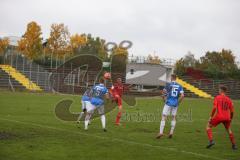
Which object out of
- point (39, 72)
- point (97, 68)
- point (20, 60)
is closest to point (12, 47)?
point (20, 60)

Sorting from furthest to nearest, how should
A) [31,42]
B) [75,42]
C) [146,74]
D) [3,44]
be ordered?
[75,42] < [31,42] < [146,74] < [3,44]

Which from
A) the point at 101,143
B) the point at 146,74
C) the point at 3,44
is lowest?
the point at 101,143

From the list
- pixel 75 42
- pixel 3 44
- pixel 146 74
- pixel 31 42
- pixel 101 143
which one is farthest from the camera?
pixel 75 42

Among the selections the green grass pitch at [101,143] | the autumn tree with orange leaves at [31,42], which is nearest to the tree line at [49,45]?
the autumn tree with orange leaves at [31,42]

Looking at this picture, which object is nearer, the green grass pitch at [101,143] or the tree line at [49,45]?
the green grass pitch at [101,143]

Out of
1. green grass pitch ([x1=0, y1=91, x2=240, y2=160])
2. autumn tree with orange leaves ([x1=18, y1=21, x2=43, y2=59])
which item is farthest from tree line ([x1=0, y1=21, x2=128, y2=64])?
green grass pitch ([x1=0, y1=91, x2=240, y2=160])

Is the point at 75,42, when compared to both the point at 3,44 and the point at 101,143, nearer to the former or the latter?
the point at 3,44

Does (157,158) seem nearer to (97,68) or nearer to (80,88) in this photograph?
(97,68)

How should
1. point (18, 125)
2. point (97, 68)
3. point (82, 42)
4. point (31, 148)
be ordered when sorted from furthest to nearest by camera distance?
point (82, 42) < point (97, 68) < point (18, 125) < point (31, 148)

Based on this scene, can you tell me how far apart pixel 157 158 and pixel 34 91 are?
143 feet

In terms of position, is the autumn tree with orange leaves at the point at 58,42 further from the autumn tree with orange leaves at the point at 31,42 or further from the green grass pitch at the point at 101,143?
the green grass pitch at the point at 101,143

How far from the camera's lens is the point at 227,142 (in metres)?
16.8

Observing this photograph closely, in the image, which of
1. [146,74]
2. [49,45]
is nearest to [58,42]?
[49,45]

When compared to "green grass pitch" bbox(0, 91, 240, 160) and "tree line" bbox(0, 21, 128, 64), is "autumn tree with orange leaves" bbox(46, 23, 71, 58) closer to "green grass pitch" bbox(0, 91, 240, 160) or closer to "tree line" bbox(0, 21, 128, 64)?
"tree line" bbox(0, 21, 128, 64)
